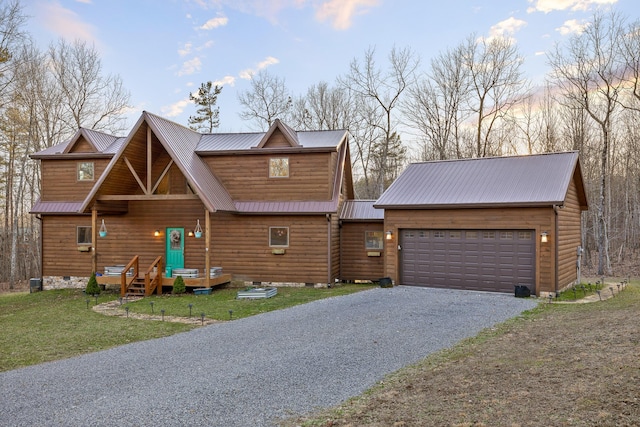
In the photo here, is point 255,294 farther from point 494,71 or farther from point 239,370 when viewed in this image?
point 494,71

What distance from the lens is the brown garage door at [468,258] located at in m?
14.1

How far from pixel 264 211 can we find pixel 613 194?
28.8 metres

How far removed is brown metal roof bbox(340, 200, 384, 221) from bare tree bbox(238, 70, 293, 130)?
1554cm

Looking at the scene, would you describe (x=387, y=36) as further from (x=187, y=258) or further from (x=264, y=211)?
(x=187, y=258)

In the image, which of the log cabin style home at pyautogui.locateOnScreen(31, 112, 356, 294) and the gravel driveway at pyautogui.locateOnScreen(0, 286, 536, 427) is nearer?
the gravel driveway at pyautogui.locateOnScreen(0, 286, 536, 427)

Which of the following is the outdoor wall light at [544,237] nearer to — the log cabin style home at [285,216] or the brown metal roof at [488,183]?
the log cabin style home at [285,216]

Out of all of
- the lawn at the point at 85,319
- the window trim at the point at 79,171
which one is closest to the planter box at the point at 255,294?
the lawn at the point at 85,319

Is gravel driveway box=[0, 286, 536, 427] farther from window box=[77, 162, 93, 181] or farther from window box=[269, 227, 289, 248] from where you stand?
window box=[77, 162, 93, 181]

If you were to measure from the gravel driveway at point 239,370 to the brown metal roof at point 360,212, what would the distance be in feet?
23.0

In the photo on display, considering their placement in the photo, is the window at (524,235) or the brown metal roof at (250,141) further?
the brown metal roof at (250,141)

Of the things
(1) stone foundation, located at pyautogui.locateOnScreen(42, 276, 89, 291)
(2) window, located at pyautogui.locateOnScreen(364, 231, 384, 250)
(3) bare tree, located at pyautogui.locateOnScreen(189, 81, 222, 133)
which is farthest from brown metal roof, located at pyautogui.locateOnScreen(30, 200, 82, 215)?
(3) bare tree, located at pyautogui.locateOnScreen(189, 81, 222, 133)

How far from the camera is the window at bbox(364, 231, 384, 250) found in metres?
18.1

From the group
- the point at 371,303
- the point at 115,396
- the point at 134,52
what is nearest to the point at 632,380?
the point at 115,396

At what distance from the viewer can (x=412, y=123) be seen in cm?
2977
